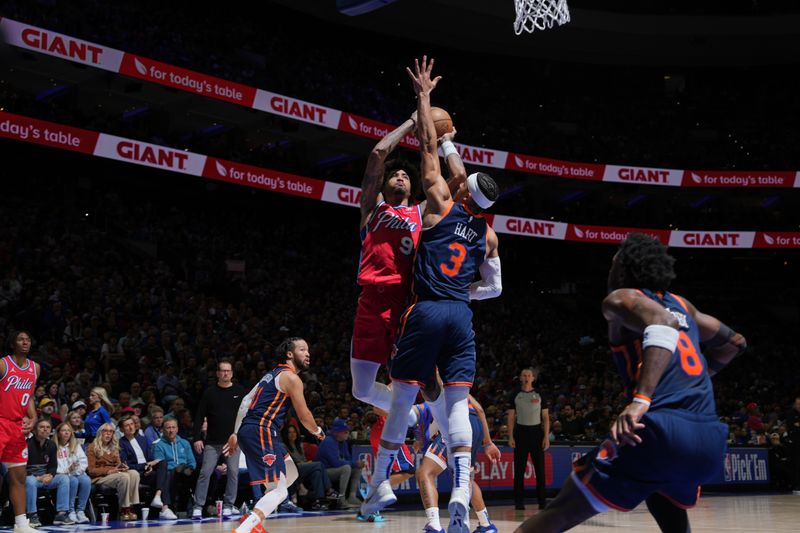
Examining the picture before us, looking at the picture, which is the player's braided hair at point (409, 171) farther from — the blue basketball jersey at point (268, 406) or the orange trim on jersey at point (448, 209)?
the blue basketball jersey at point (268, 406)

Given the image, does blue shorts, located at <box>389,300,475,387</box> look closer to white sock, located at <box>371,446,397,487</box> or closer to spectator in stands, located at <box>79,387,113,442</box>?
white sock, located at <box>371,446,397,487</box>

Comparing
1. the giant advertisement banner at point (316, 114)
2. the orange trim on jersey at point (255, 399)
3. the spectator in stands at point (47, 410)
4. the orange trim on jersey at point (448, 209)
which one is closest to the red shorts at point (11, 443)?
the spectator in stands at point (47, 410)

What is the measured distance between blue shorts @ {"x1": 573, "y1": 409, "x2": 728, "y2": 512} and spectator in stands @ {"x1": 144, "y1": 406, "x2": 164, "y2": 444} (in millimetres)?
9259

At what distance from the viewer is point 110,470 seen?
451 inches

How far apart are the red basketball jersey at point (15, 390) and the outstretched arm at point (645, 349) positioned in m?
7.13

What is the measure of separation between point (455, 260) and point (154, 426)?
7561mm

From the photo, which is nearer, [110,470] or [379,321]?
[379,321]

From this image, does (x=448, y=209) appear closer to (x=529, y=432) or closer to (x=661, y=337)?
(x=661, y=337)

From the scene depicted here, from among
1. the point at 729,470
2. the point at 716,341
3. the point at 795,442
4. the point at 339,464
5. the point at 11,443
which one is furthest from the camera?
the point at 729,470

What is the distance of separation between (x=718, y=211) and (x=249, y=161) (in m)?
17.5

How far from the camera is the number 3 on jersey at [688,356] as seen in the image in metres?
4.05

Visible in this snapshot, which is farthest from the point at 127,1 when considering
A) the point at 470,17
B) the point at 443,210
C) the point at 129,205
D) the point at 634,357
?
the point at 634,357

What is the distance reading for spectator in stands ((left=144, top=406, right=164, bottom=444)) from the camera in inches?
480

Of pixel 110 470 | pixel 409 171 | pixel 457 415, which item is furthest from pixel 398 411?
pixel 110 470
